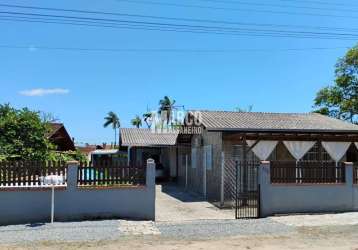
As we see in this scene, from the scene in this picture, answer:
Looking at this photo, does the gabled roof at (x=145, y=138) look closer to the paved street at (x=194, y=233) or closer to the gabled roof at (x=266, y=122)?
the gabled roof at (x=266, y=122)

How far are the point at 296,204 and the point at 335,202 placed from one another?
1.45 metres

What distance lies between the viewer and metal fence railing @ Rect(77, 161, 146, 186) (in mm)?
13812

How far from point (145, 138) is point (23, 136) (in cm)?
1187

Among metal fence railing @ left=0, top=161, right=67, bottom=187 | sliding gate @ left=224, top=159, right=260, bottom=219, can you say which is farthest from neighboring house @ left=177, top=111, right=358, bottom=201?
metal fence railing @ left=0, top=161, right=67, bottom=187

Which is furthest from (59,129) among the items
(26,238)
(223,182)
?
(26,238)

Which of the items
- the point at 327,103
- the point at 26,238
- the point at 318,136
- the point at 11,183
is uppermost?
Answer: the point at 327,103

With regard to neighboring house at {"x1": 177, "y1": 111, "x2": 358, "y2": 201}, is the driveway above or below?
below

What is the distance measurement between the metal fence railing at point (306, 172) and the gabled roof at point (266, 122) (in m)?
3.48

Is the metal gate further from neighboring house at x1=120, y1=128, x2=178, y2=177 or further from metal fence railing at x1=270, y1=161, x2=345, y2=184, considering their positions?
neighboring house at x1=120, y1=128, x2=178, y2=177

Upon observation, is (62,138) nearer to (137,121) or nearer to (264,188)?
(264,188)

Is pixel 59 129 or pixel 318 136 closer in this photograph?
pixel 318 136

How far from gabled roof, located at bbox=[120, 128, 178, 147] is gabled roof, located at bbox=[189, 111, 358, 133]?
299 inches

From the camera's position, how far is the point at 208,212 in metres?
16.3

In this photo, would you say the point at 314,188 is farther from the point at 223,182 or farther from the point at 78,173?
the point at 78,173
